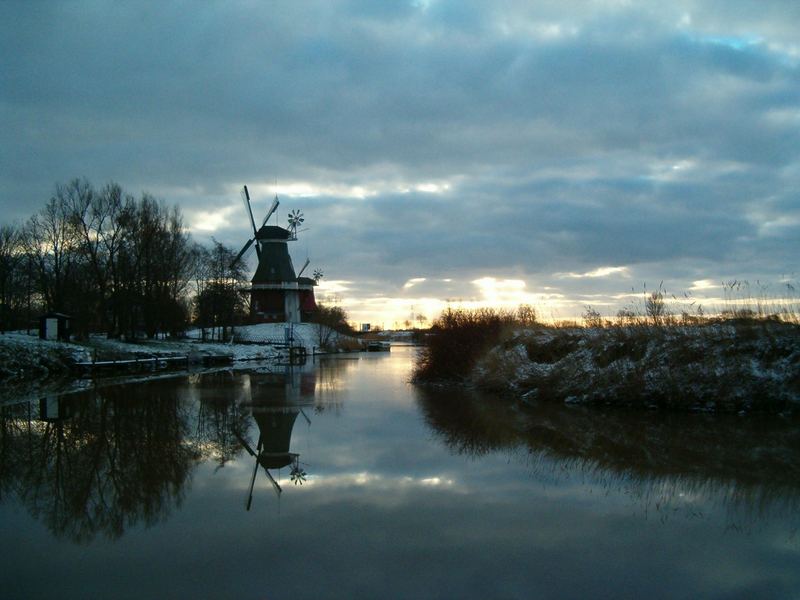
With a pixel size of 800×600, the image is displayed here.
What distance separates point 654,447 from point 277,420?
8656 millimetres

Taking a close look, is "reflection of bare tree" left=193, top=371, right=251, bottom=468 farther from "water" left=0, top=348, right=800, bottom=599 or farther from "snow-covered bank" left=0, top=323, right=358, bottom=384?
"snow-covered bank" left=0, top=323, right=358, bottom=384

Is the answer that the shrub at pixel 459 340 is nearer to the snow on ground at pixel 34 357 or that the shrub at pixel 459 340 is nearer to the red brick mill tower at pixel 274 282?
the snow on ground at pixel 34 357

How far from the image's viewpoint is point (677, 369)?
18.2 metres

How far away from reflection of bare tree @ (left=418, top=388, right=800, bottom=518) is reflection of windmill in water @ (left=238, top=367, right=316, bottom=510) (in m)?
3.31

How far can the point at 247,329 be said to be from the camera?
236 feet

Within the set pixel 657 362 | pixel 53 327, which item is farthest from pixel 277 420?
pixel 53 327

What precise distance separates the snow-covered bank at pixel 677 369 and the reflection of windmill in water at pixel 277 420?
7.64 m

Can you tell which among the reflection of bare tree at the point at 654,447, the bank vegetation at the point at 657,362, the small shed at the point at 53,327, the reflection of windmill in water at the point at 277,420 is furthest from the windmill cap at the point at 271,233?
the reflection of bare tree at the point at 654,447

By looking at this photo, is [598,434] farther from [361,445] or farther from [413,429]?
[361,445]

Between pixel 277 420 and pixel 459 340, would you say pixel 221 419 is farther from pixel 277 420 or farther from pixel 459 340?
pixel 459 340

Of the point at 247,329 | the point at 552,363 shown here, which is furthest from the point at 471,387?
the point at 247,329

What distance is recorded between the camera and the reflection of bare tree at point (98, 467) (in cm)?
793

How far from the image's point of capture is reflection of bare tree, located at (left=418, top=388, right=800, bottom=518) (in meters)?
9.25

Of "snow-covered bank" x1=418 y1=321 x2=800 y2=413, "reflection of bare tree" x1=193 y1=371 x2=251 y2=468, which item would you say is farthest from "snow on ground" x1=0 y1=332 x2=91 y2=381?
"snow-covered bank" x1=418 y1=321 x2=800 y2=413
